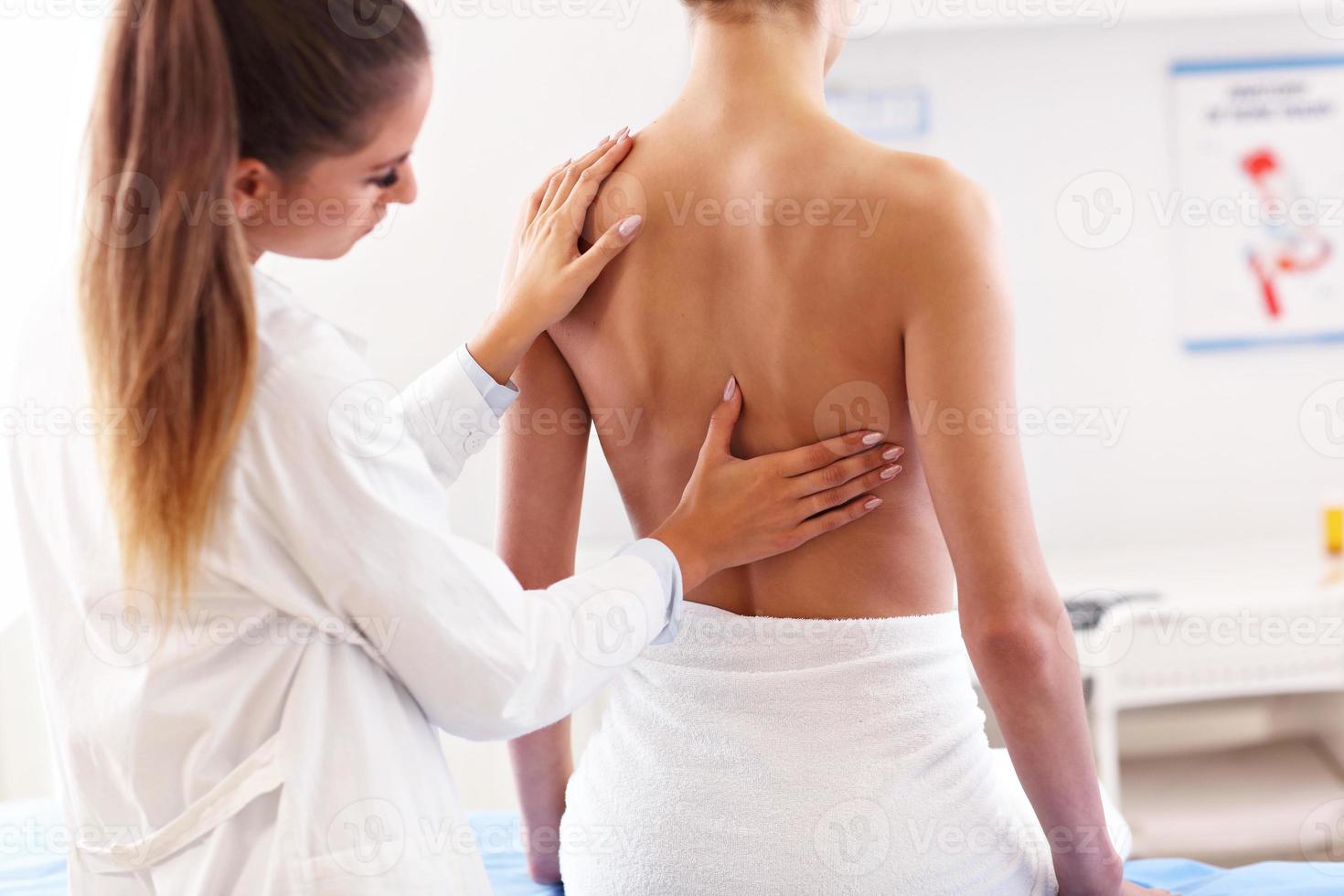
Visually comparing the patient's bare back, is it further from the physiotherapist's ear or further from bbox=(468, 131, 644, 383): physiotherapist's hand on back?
the physiotherapist's ear

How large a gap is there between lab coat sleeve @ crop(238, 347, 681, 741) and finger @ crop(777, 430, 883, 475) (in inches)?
8.4

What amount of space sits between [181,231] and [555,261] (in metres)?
0.41

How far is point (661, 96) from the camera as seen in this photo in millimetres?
2654

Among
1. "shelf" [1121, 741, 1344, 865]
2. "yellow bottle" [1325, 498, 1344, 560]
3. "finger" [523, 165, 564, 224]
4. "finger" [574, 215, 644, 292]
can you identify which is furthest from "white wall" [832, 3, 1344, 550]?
"finger" [574, 215, 644, 292]

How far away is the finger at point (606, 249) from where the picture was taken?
3.60ft

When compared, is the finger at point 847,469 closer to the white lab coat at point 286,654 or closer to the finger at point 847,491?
the finger at point 847,491

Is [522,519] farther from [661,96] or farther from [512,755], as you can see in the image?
[661,96]

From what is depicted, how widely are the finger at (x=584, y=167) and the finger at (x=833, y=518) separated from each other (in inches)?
14.6

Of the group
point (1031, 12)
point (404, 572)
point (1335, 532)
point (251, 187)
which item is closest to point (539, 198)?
point (251, 187)

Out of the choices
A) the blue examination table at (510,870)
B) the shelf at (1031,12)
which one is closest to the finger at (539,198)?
the blue examination table at (510,870)

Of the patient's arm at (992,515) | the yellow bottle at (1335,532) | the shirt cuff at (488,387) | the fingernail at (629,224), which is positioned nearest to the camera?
the patient's arm at (992,515)

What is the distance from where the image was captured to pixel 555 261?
114cm

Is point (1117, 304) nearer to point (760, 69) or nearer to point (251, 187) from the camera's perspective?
point (760, 69)

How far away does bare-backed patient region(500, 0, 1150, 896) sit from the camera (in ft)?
3.28
